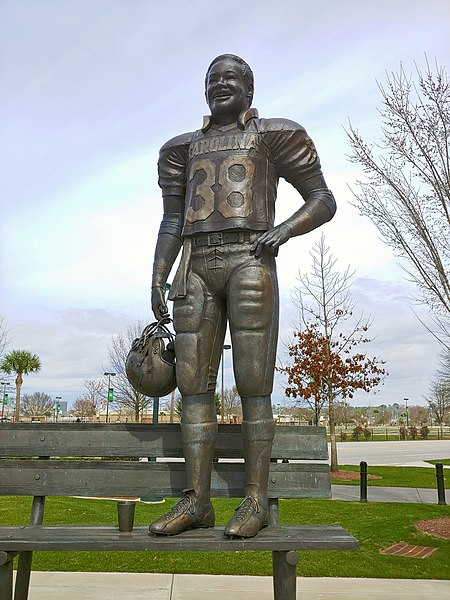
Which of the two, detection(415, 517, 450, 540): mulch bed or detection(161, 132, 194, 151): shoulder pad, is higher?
detection(161, 132, 194, 151): shoulder pad

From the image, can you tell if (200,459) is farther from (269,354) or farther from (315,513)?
(315,513)

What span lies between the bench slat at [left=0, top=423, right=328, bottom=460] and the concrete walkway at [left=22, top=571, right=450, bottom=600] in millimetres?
1187

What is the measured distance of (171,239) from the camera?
367cm

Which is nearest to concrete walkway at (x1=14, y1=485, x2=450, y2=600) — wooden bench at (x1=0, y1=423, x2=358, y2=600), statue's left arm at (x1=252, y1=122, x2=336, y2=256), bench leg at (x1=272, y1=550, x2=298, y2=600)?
wooden bench at (x1=0, y1=423, x2=358, y2=600)

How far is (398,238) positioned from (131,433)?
5.61 metres

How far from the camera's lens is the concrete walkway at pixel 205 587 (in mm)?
4109

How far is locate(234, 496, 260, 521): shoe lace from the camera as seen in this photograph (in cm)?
288

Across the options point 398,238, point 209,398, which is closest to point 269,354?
point 209,398

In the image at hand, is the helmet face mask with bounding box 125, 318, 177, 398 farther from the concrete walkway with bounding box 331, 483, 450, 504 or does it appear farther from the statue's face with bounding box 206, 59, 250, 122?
the concrete walkway with bounding box 331, 483, 450, 504

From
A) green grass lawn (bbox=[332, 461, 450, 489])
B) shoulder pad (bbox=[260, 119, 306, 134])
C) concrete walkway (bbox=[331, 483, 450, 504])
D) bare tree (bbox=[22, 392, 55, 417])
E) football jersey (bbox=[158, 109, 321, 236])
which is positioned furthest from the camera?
bare tree (bbox=[22, 392, 55, 417])

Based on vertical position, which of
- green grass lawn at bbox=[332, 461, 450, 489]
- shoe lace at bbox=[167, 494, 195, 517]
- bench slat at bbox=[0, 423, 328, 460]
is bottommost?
green grass lawn at bbox=[332, 461, 450, 489]

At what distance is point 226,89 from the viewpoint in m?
3.44

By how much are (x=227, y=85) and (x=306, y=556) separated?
4.66 metres

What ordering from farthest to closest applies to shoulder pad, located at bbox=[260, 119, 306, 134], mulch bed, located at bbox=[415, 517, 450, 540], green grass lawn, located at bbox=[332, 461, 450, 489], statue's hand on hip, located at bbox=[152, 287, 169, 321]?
1. green grass lawn, located at bbox=[332, 461, 450, 489]
2. mulch bed, located at bbox=[415, 517, 450, 540]
3. statue's hand on hip, located at bbox=[152, 287, 169, 321]
4. shoulder pad, located at bbox=[260, 119, 306, 134]
